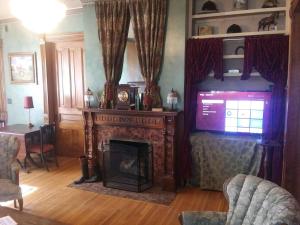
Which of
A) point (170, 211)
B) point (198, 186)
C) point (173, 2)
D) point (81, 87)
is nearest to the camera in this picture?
point (170, 211)

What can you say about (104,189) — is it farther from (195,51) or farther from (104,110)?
(195,51)

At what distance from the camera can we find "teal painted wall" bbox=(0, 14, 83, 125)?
5416 millimetres

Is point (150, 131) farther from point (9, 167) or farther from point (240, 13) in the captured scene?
point (240, 13)

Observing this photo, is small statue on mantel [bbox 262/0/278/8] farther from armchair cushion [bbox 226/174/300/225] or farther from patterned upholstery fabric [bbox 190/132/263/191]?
armchair cushion [bbox 226/174/300/225]

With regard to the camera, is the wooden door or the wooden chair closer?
the wooden chair

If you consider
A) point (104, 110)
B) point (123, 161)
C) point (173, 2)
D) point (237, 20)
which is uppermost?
point (173, 2)

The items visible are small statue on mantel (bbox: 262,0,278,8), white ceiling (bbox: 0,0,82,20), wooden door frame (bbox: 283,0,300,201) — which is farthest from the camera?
white ceiling (bbox: 0,0,82,20)

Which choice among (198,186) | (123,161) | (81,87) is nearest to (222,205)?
(198,186)

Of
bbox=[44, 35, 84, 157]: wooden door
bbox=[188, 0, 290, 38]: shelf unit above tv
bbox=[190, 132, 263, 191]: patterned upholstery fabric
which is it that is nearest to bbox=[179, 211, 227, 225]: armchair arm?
bbox=[190, 132, 263, 191]: patterned upholstery fabric

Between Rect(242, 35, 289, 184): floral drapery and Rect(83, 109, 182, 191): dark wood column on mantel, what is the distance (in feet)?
4.09

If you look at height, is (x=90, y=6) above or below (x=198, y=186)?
above

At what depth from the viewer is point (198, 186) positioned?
4.14m

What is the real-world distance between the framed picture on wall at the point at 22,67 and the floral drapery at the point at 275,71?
4044mm

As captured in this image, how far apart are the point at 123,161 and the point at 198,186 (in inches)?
46.7
